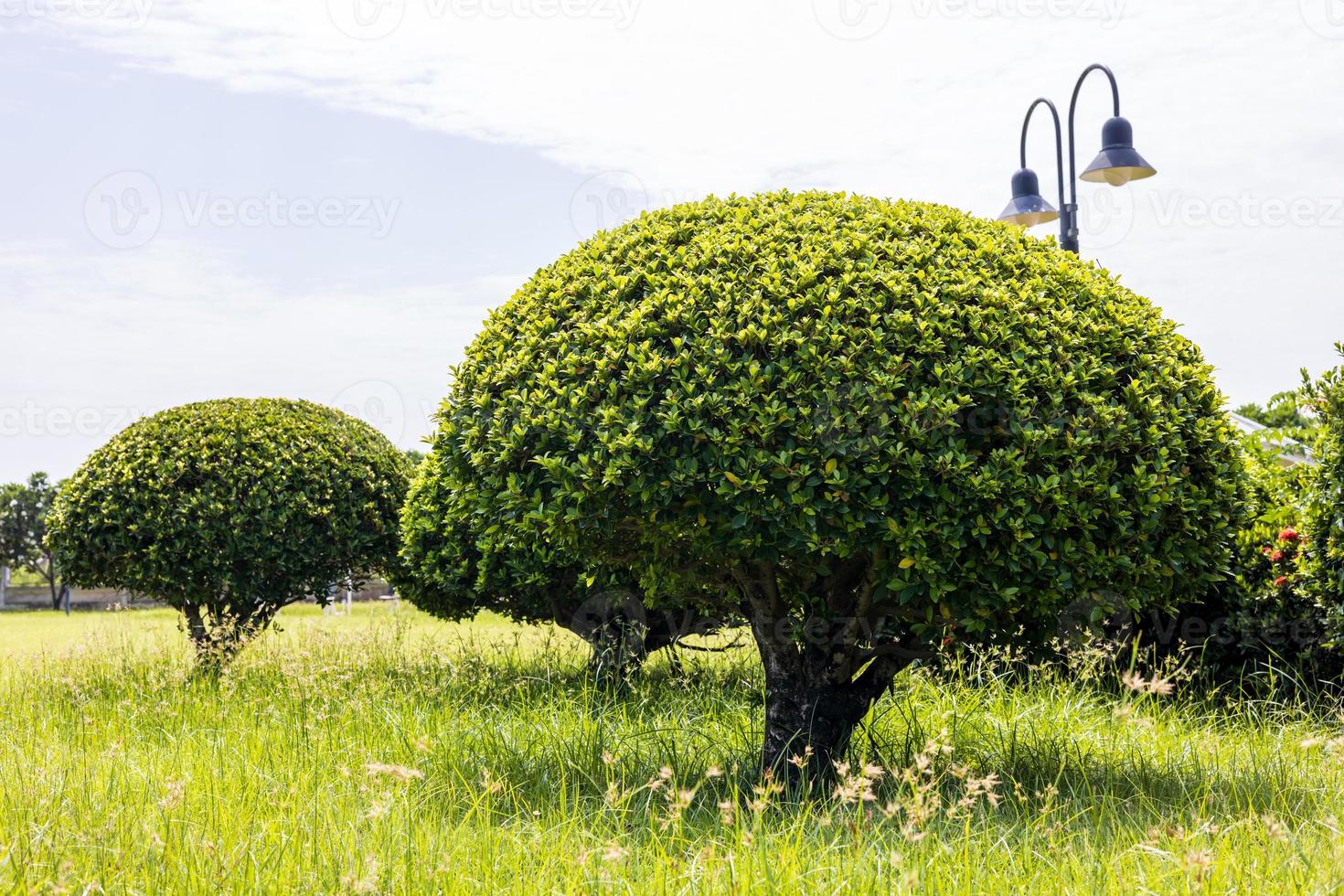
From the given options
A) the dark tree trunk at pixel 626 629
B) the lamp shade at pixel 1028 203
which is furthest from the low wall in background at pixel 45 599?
the lamp shade at pixel 1028 203

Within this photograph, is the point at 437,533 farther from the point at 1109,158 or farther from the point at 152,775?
the point at 1109,158

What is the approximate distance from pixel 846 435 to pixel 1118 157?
7.20 m

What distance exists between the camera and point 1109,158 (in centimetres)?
1003

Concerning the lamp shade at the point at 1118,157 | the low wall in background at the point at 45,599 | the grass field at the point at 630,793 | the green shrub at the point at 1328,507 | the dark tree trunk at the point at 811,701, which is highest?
the lamp shade at the point at 1118,157

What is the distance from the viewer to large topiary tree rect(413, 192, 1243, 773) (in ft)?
15.0

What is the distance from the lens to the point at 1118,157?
32.9 ft

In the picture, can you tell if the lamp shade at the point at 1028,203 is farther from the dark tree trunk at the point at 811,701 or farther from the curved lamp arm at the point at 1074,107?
the dark tree trunk at the point at 811,701

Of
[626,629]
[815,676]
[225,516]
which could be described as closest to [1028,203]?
[626,629]

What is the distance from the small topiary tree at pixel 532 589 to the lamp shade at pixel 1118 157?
6111mm

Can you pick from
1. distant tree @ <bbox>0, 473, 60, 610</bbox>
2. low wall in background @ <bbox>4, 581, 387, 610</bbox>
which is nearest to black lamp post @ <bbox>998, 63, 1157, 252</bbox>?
low wall in background @ <bbox>4, 581, 387, 610</bbox>

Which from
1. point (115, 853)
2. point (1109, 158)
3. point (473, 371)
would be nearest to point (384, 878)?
point (115, 853)

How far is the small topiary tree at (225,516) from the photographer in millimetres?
9555

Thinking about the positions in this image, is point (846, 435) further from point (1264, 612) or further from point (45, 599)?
point (45, 599)

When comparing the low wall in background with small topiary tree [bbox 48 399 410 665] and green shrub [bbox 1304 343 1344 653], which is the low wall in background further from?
green shrub [bbox 1304 343 1344 653]
